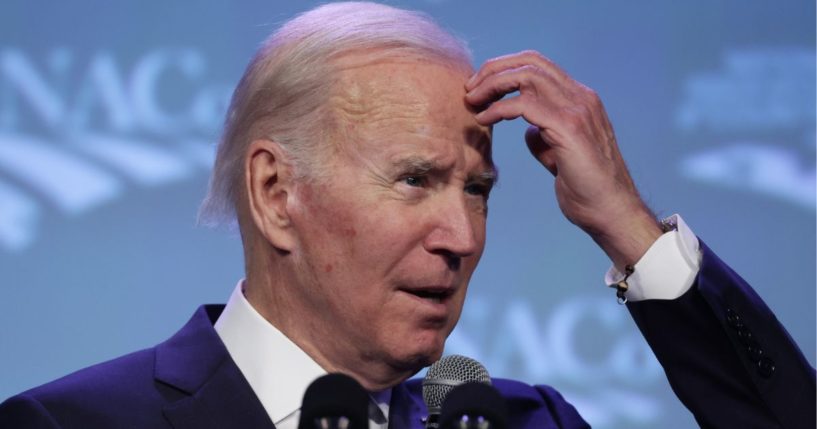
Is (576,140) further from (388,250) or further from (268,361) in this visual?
(268,361)

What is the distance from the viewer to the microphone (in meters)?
2.51

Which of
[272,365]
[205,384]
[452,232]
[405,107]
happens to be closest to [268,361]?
[272,365]

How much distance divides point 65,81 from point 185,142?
39cm

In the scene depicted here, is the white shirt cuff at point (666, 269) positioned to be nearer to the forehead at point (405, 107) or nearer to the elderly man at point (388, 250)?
the elderly man at point (388, 250)

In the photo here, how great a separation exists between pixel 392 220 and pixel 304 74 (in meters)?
0.39

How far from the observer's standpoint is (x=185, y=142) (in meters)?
3.81

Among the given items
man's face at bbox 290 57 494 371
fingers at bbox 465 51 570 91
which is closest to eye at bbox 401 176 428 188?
man's face at bbox 290 57 494 371

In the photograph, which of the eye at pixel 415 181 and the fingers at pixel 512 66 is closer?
the eye at pixel 415 181

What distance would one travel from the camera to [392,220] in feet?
8.12

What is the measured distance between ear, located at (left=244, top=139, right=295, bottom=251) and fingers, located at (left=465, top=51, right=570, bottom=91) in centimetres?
41

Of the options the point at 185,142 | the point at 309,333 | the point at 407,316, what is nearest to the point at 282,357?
the point at 309,333

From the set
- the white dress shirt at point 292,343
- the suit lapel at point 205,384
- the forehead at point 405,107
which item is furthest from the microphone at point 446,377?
the forehead at point 405,107

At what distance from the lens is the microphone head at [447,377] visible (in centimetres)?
251

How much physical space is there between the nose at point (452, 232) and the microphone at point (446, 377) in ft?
0.66
